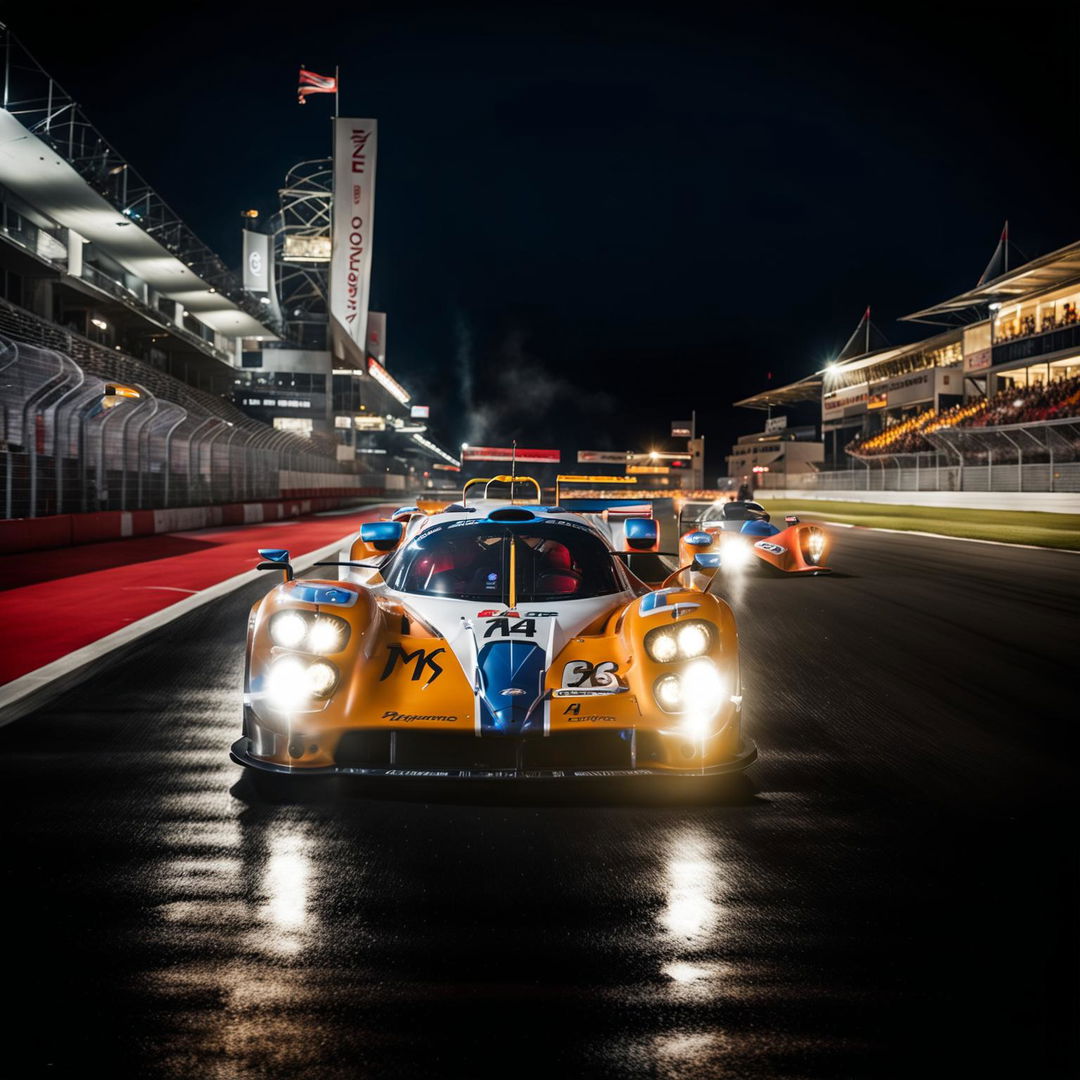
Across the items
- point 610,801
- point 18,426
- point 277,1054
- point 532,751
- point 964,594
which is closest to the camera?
point 277,1054

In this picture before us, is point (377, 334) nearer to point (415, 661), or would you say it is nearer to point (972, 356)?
point (972, 356)

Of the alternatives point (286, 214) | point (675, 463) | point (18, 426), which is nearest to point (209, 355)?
point (286, 214)

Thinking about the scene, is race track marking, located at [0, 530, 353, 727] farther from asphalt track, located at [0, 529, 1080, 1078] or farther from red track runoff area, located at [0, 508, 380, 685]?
asphalt track, located at [0, 529, 1080, 1078]

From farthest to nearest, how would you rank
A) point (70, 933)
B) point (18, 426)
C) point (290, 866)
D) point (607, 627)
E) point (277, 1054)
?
point (18, 426), point (607, 627), point (290, 866), point (70, 933), point (277, 1054)

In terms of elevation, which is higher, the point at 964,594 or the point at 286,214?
the point at 286,214

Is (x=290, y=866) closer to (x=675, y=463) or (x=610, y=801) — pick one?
(x=610, y=801)

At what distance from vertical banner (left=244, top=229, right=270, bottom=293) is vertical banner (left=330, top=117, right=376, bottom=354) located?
86.8ft

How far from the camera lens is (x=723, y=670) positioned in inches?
154

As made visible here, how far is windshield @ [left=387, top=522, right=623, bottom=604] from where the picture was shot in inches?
191

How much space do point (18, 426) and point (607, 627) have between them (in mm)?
13454

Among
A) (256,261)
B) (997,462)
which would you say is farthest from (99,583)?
(256,261)

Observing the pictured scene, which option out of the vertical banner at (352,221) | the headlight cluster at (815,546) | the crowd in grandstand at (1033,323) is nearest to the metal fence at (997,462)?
the crowd in grandstand at (1033,323)

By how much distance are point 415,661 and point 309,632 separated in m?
0.44

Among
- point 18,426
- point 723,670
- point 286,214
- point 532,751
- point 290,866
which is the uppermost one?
point 286,214
